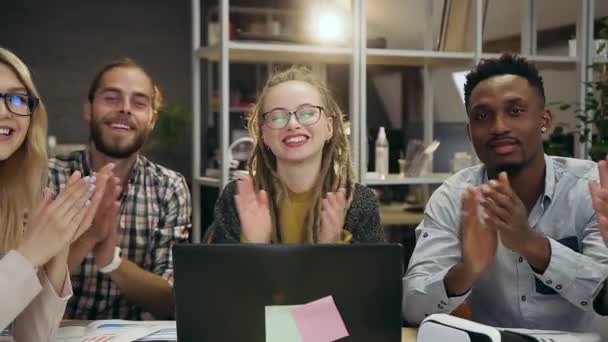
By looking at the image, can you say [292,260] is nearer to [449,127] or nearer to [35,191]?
[35,191]

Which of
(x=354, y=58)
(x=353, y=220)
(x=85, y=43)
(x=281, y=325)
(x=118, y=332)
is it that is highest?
(x=85, y=43)

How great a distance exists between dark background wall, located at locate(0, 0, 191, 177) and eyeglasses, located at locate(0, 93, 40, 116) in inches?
203

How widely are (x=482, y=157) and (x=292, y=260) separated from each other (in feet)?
2.50

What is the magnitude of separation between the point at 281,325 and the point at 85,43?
624 cm

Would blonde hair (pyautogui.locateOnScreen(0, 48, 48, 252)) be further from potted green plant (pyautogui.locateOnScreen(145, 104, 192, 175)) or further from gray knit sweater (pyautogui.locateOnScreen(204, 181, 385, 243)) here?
potted green plant (pyautogui.locateOnScreen(145, 104, 192, 175))

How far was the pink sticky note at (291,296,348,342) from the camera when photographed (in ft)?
3.86

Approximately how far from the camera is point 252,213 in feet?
5.53

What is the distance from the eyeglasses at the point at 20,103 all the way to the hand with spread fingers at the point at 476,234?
41.8 inches

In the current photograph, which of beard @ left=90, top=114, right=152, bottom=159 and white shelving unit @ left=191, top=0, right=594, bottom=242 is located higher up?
white shelving unit @ left=191, top=0, right=594, bottom=242

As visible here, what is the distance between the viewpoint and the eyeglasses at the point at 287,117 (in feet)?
6.11

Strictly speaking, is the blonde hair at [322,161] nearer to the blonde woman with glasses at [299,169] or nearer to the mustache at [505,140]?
the blonde woman with glasses at [299,169]

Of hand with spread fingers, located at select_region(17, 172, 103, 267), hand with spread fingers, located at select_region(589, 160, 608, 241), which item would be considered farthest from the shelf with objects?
hand with spread fingers, located at select_region(17, 172, 103, 267)

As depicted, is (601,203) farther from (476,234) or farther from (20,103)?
(20,103)

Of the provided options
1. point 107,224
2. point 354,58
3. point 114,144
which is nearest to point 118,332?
point 107,224
